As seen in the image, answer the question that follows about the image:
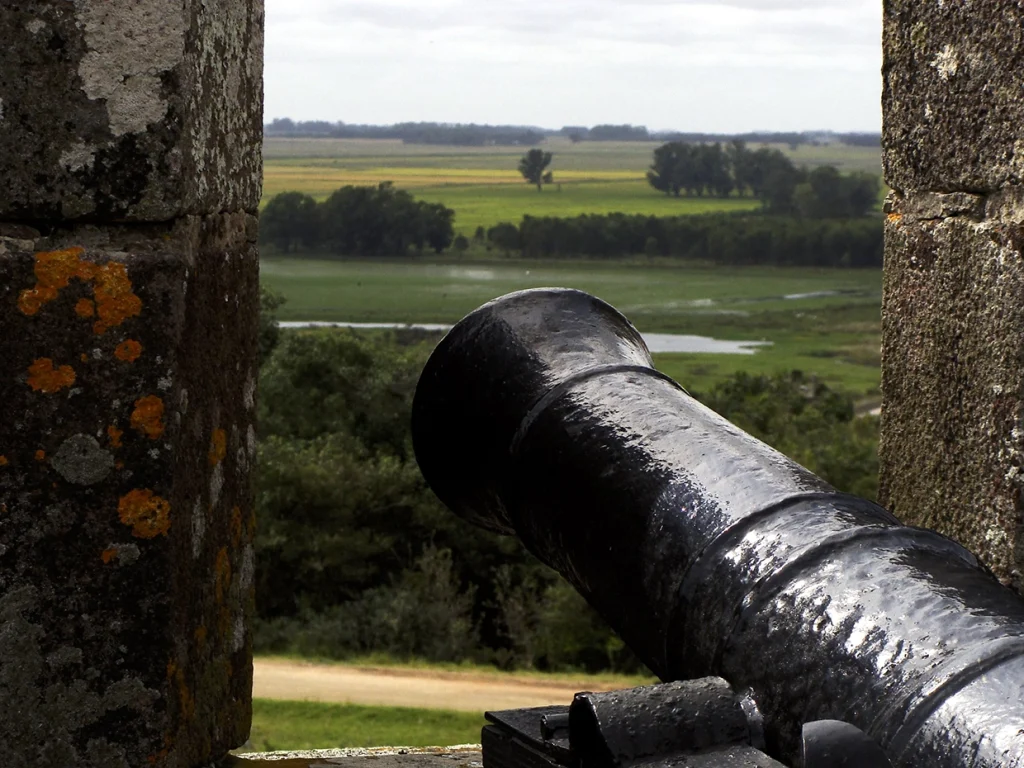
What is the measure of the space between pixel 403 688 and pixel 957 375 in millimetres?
10095

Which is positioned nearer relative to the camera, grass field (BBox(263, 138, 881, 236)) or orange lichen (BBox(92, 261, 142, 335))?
orange lichen (BBox(92, 261, 142, 335))

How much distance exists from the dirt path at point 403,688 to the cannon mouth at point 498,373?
27.0 feet

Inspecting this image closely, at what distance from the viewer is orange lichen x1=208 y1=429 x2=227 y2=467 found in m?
2.13

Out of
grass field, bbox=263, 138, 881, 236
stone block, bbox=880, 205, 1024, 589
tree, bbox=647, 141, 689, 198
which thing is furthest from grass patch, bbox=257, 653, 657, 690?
tree, bbox=647, 141, 689, 198

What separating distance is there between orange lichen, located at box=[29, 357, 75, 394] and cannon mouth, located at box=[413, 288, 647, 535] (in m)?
0.89

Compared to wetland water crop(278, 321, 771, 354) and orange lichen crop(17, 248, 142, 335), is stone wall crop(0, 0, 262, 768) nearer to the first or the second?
orange lichen crop(17, 248, 142, 335)

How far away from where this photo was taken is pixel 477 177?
7612 centimetres

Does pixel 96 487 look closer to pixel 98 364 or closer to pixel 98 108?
pixel 98 364

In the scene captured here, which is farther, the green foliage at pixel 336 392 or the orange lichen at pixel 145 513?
the green foliage at pixel 336 392

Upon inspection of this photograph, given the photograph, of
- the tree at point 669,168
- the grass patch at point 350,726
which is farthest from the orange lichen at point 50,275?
the tree at point 669,168

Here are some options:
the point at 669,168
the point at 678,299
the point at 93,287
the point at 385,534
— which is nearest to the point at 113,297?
the point at 93,287

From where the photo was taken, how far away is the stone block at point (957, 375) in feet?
8.33

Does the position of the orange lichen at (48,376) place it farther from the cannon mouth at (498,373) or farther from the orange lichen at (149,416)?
the cannon mouth at (498,373)

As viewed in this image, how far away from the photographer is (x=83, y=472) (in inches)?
74.5
